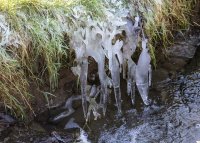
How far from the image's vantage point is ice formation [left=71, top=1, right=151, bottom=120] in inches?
116

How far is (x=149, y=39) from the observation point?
3.20 m

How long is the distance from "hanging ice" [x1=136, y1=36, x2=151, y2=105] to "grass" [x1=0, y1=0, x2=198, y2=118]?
0.46 meters

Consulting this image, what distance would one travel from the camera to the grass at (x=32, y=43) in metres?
2.71

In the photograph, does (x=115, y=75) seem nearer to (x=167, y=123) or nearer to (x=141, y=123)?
(x=141, y=123)

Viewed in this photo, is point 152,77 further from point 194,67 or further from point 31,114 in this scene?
point 31,114

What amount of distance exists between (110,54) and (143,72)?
1.18 ft

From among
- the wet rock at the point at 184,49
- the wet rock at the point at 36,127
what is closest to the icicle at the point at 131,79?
the wet rock at the point at 184,49

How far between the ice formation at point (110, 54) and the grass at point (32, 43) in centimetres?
8

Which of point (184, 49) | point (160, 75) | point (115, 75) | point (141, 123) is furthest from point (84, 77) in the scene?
point (184, 49)

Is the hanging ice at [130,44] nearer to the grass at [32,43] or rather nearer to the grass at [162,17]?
the grass at [162,17]

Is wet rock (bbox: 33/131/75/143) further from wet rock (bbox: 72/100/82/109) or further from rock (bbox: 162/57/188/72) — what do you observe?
rock (bbox: 162/57/188/72)

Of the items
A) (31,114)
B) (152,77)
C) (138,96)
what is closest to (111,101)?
(138,96)

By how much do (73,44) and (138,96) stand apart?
2.50 ft

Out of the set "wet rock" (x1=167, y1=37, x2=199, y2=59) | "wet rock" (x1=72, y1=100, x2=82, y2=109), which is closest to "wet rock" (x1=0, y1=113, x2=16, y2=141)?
"wet rock" (x1=72, y1=100, x2=82, y2=109)
